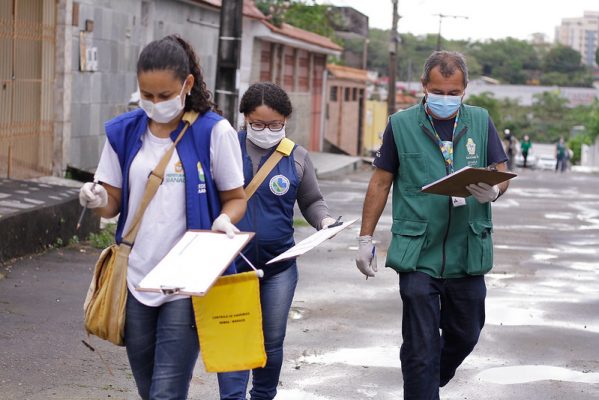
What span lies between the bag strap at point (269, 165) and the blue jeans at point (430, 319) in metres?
0.86

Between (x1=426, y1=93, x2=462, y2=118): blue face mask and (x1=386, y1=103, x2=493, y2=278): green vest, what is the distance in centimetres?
7

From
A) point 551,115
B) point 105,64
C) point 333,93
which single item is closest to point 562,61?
point 551,115

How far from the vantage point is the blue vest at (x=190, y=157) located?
4.46m

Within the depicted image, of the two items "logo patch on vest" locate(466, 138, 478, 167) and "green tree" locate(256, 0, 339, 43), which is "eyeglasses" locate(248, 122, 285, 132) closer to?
"logo patch on vest" locate(466, 138, 478, 167)

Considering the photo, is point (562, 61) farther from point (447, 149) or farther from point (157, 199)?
point (157, 199)

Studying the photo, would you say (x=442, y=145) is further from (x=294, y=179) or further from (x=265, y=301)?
(x=265, y=301)

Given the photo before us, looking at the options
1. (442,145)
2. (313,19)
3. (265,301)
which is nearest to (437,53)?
(442,145)

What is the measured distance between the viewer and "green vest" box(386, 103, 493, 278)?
575 centimetres

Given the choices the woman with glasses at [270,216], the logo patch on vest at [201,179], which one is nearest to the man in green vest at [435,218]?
the woman with glasses at [270,216]

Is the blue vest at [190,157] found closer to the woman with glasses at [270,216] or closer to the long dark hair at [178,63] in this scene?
the long dark hair at [178,63]

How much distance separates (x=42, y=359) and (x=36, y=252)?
3881 mm

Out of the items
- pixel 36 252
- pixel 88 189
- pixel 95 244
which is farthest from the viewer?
pixel 95 244

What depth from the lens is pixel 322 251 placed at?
43.5ft

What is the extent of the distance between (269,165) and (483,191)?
41.7 inches
